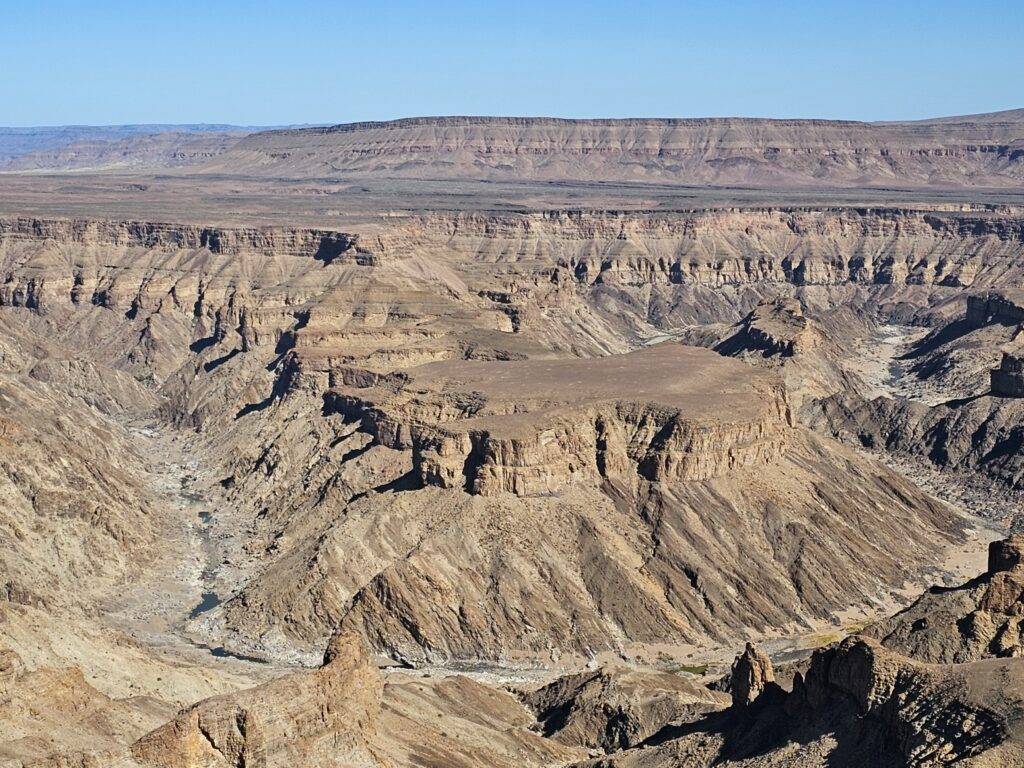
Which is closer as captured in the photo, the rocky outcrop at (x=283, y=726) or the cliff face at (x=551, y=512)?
the rocky outcrop at (x=283, y=726)

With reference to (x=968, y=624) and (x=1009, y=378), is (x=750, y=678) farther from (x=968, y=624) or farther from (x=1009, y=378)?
(x=1009, y=378)

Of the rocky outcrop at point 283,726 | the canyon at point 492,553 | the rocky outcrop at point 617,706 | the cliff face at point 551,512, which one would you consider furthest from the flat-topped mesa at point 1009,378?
the rocky outcrop at point 283,726

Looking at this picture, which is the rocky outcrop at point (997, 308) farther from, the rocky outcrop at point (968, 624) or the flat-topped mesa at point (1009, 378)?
the rocky outcrop at point (968, 624)

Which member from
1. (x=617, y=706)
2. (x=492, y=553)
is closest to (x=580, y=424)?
(x=492, y=553)

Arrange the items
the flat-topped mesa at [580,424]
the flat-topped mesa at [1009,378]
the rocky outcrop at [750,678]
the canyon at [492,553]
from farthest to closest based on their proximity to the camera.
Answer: the flat-topped mesa at [1009,378] → the flat-topped mesa at [580,424] → the rocky outcrop at [750,678] → the canyon at [492,553]

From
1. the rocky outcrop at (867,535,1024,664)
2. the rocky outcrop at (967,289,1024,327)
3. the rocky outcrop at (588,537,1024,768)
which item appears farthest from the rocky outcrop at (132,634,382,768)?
the rocky outcrop at (967,289,1024,327)

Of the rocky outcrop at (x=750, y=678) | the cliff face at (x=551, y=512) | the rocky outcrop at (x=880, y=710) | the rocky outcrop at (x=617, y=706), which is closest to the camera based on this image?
the rocky outcrop at (x=880, y=710)

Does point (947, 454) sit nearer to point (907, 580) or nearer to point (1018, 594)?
point (907, 580)

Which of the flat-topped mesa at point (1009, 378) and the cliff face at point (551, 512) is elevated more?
the flat-topped mesa at point (1009, 378)

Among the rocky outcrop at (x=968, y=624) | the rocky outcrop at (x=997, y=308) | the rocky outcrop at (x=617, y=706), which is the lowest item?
the rocky outcrop at (x=617, y=706)
